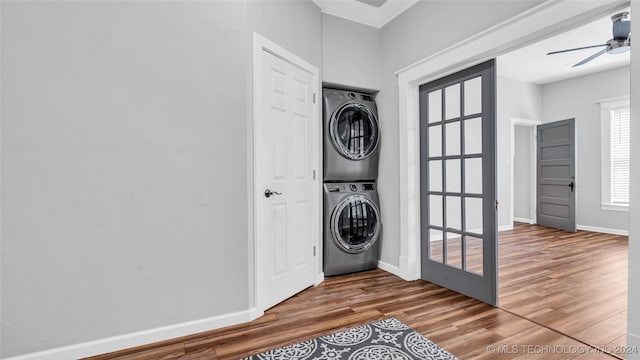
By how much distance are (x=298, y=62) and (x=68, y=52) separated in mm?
1583

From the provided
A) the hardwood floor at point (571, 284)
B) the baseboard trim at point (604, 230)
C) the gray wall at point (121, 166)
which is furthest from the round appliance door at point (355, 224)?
the baseboard trim at point (604, 230)

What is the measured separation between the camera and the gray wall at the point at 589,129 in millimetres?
5348

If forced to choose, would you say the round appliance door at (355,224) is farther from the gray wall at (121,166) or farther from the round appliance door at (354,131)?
the gray wall at (121,166)

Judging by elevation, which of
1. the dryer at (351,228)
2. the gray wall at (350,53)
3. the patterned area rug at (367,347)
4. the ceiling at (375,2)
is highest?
the ceiling at (375,2)

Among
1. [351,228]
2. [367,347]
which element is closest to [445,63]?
[351,228]

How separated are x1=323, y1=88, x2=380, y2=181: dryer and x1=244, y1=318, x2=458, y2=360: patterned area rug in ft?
5.10

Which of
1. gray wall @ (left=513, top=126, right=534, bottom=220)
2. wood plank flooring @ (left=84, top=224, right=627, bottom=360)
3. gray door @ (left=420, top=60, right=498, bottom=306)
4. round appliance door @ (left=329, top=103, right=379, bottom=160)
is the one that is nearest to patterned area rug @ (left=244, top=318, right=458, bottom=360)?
wood plank flooring @ (left=84, top=224, right=627, bottom=360)

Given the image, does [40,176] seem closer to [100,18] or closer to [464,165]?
[100,18]

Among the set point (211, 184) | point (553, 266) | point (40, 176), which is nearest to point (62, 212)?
point (40, 176)

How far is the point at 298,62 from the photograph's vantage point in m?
2.68

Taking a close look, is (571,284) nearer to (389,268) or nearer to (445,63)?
(389,268)

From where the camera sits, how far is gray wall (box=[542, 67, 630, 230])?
5.35m

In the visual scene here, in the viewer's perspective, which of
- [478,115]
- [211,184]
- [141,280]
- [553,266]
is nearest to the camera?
[141,280]

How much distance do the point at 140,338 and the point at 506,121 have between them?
6471 millimetres
